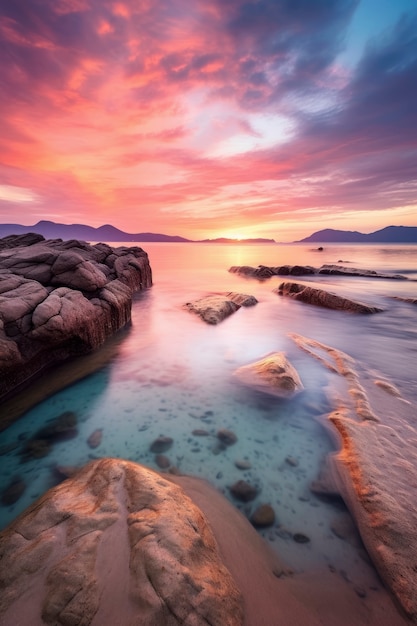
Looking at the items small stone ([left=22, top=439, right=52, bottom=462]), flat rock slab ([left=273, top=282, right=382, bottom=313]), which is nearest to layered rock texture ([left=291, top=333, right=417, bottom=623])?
small stone ([left=22, top=439, right=52, bottom=462])

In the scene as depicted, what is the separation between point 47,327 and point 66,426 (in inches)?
106

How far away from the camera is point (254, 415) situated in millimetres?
5621

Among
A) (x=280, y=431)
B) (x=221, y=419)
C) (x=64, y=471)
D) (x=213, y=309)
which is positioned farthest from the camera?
(x=213, y=309)

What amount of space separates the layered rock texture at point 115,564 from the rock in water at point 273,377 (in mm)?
3824

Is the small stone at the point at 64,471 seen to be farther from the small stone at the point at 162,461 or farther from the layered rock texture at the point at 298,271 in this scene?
the layered rock texture at the point at 298,271

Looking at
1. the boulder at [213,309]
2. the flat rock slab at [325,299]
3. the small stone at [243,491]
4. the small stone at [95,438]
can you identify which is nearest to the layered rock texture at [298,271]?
the flat rock slab at [325,299]

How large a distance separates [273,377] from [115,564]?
5108 mm

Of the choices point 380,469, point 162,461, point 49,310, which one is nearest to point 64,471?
point 162,461

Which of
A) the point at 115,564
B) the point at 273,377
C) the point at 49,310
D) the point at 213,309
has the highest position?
the point at 49,310

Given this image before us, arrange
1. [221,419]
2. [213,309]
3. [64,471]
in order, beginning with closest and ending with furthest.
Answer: [64,471], [221,419], [213,309]

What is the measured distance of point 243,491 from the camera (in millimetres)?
3855

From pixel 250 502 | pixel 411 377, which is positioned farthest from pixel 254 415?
pixel 411 377

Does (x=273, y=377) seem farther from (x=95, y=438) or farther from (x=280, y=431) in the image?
(x=95, y=438)

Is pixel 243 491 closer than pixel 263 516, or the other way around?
pixel 263 516
